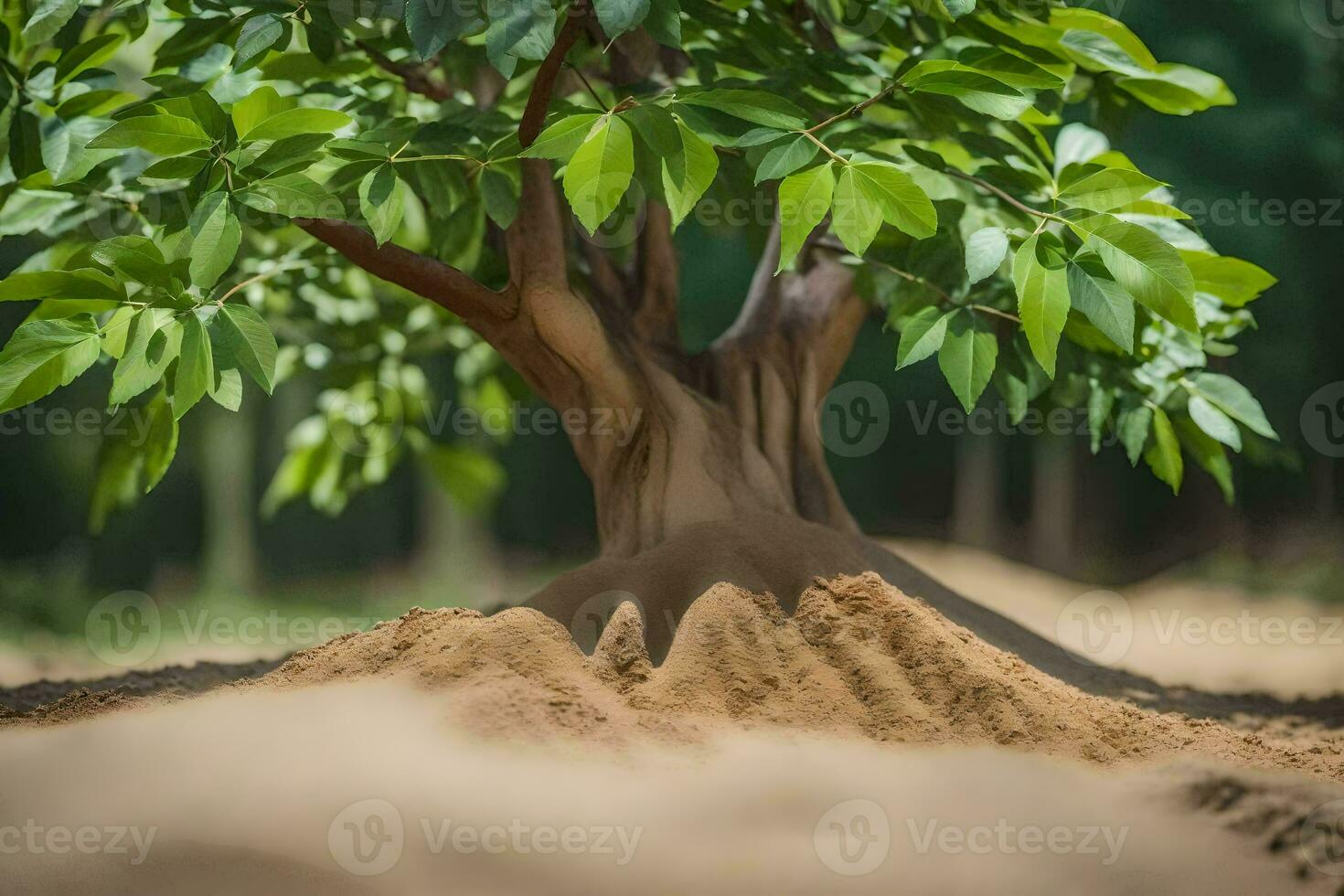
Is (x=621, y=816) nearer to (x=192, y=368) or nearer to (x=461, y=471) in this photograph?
(x=192, y=368)

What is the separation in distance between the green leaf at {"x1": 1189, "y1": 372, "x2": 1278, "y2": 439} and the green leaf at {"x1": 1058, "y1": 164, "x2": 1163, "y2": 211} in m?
0.73

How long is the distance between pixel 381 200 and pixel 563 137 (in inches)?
11.9

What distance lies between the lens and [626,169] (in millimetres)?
1291

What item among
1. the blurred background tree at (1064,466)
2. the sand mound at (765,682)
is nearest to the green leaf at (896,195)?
the sand mound at (765,682)

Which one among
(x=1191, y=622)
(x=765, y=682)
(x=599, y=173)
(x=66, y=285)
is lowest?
(x=1191, y=622)

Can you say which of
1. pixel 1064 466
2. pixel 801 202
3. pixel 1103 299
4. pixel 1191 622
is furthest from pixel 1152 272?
pixel 1064 466

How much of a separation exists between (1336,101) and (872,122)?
371cm

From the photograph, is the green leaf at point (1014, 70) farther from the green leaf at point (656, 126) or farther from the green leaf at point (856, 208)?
the green leaf at point (656, 126)

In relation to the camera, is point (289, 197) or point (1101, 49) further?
point (1101, 49)

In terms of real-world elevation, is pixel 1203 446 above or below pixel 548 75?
below

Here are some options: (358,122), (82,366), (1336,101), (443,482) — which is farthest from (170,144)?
(1336,101)

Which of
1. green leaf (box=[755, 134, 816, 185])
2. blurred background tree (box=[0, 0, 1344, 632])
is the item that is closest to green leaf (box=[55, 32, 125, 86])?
green leaf (box=[755, 134, 816, 185])

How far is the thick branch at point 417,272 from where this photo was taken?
6.15 ft

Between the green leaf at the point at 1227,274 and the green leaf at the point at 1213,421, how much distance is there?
0.85 ft
